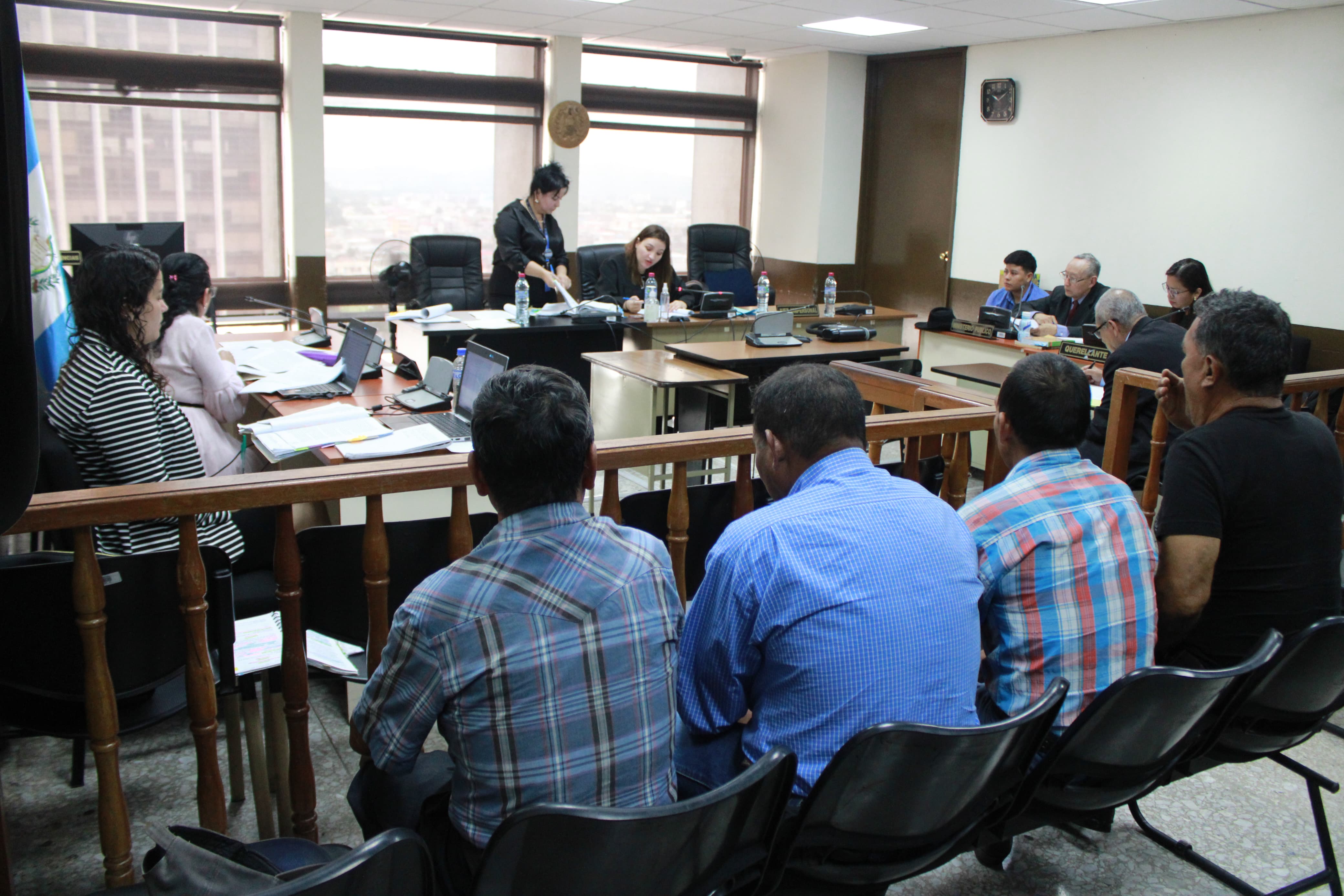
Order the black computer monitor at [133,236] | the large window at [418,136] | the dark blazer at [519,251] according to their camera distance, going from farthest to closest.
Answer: the large window at [418,136] < the dark blazer at [519,251] < the black computer monitor at [133,236]

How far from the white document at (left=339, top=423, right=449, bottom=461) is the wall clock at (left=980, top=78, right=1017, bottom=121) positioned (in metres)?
6.11

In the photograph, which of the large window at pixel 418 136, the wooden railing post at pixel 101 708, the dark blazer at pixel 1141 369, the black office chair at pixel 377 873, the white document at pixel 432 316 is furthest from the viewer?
Result: the large window at pixel 418 136

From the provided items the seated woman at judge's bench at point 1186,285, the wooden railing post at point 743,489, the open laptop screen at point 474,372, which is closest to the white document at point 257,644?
the wooden railing post at point 743,489

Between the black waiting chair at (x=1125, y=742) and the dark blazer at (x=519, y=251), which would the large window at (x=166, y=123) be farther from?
the black waiting chair at (x=1125, y=742)

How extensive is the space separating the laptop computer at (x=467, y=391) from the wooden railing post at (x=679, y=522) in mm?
1312

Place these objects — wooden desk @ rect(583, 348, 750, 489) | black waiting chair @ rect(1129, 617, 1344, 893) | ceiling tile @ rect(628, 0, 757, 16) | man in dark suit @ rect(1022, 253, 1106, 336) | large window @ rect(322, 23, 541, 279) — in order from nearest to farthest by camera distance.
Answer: black waiting chair @ rect(1129, 617, 1344, 893) < wooden desk @ rect(583, 348, 750, 489) < man in dark suit @ rect(1022, 253, 1106, 336) < ceiling tile @ rect(628, 0, 757, 16) < large window @ rect(322, 23, 541, 279)

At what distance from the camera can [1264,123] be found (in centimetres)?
621

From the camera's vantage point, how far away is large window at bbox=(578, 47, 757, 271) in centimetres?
877

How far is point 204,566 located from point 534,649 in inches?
27.8

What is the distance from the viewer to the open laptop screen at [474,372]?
3281mm

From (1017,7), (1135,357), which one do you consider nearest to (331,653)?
(1135,357)

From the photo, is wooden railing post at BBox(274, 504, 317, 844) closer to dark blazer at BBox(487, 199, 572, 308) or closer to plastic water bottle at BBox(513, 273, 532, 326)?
plastic water bottle at BBox(513, 273, 532, 326)

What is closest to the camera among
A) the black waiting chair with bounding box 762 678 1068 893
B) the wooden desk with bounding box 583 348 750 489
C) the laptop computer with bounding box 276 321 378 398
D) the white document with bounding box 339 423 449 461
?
the black waiting chair with bounding box 762 678 1068 893

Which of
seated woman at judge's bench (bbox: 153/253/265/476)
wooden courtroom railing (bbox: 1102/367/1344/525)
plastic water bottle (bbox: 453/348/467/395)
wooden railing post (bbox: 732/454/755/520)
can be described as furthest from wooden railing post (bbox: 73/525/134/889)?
wooden courtroom railing (bbox: 1102/367/1344/525)
